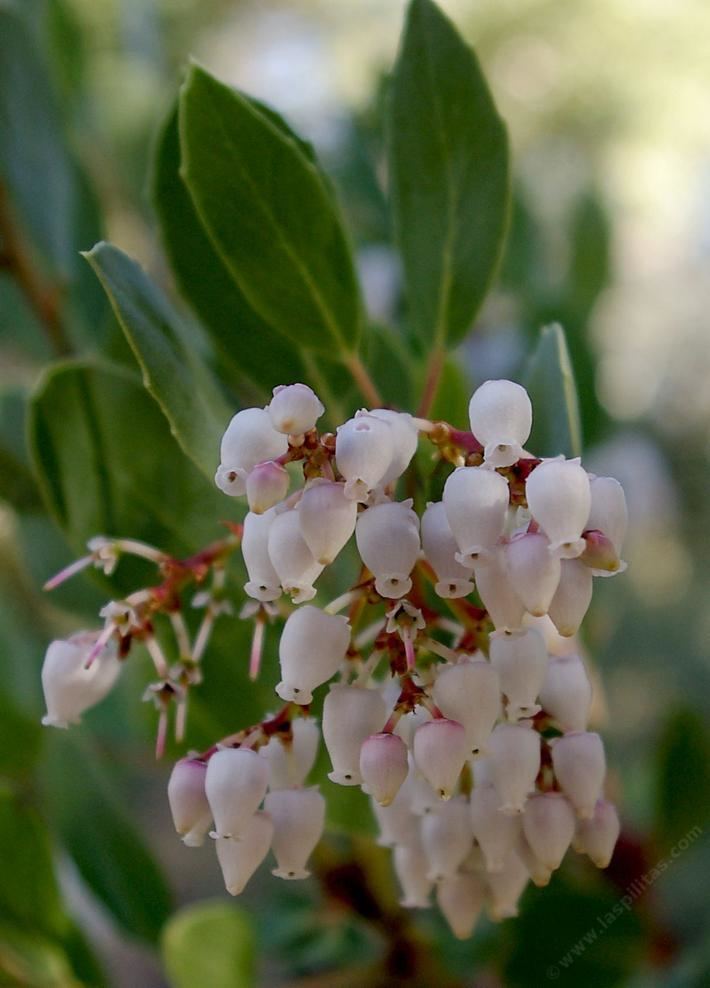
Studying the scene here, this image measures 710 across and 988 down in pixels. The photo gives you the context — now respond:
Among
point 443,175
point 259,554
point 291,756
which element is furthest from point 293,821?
point 443,175

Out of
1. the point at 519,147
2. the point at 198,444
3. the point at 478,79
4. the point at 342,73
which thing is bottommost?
the point at 519,147

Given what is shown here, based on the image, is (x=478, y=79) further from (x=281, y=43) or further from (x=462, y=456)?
(x=281, y=43)

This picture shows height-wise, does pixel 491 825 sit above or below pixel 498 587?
below

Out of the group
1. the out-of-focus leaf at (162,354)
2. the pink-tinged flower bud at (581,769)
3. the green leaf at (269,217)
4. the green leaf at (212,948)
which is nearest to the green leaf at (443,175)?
the green leaf at (269,217)

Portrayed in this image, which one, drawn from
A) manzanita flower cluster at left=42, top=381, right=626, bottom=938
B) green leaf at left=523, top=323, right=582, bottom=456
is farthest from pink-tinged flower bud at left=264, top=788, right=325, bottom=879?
green leaf at left=523, top=323, right=582, bottom=456

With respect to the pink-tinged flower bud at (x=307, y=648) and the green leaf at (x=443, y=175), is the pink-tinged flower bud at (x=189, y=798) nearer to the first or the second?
the pink-tinged flower bud at (x=307, y=648)

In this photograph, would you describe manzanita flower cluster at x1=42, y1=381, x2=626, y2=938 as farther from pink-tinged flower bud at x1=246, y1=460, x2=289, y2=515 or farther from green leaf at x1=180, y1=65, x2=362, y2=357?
green leaf at x1=180, y1=65, x2=362, y2=357

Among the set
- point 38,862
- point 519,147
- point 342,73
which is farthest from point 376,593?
point 519,147

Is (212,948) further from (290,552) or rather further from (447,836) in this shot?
(290,552)
